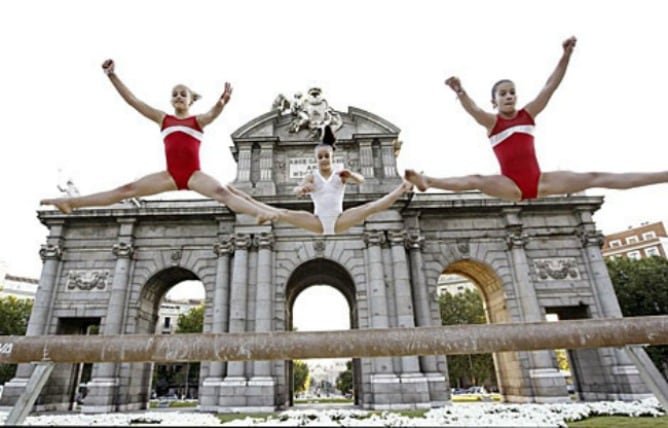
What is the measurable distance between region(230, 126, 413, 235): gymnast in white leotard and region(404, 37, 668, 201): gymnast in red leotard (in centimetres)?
70

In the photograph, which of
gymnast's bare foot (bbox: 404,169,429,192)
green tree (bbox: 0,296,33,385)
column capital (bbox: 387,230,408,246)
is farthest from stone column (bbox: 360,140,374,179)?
green tree (bbox: 0,296,33,385)

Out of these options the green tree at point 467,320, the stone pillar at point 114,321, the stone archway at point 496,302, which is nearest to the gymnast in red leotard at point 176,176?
the stone pillar at point 114,321

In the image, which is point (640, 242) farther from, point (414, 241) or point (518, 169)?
point (518, 169)

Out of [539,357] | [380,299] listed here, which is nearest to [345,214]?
[380,299]

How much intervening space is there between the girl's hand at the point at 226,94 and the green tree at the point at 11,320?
4249 centimetres

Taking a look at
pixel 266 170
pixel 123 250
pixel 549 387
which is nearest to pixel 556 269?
pixel 549 387

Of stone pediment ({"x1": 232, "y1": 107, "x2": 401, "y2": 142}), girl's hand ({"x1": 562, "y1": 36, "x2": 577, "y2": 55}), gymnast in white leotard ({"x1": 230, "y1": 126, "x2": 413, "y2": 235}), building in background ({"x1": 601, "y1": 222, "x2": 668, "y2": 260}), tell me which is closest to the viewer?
girl's hand ({"x1": 562, "y1": 36, "x2": 577, "y2": 55})

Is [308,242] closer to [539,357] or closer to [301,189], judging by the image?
[539,357]

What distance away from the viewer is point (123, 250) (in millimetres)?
21094

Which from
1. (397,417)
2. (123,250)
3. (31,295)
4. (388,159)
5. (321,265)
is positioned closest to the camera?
(397,417)

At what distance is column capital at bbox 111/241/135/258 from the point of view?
2106cm

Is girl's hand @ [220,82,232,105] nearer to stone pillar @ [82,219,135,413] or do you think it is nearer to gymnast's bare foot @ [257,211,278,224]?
gymnast's bare foot @ [257,211,278,224]

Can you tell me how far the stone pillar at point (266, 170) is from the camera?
21.2 m

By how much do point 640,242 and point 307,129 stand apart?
2515 inches
